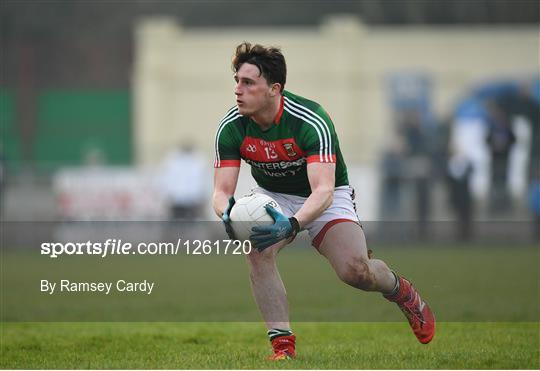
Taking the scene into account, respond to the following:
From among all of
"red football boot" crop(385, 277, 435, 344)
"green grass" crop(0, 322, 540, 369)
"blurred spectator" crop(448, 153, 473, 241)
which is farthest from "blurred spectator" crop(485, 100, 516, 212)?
"red football boot" crop(385, 277, 435, 344)

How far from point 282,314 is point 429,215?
15665 millimetres

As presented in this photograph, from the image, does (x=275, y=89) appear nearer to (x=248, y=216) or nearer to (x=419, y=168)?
(x=248, y=216)

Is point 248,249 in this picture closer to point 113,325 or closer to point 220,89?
point 113,325

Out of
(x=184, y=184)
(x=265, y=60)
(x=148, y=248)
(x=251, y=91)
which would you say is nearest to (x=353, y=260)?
(x=251, y=91)

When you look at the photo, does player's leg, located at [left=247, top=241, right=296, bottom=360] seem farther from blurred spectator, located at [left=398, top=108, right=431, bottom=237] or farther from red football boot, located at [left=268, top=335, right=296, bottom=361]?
blurred spectator, located at [left=398, top=108, right=431, bottom=237]

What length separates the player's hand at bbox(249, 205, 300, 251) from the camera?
7113 millimetres

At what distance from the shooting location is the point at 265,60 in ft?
24.2

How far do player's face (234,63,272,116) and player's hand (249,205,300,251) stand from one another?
62 centimetres

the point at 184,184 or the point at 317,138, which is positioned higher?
the point at 317,138

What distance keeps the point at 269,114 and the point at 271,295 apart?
115 centimetres

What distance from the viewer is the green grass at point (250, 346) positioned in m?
7.29

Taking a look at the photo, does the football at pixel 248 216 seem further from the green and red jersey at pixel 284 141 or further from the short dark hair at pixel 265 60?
the short dark hair at pixel 265 60

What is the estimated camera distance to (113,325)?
32.5 feet

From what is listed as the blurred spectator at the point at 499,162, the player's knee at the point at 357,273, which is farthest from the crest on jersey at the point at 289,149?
the blurred spectator at the point at 499,162
